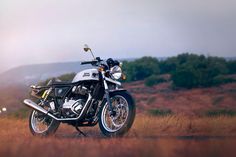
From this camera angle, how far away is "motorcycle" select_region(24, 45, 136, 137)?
694 centimetres

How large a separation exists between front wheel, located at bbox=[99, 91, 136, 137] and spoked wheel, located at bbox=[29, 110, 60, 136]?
45.5 inches

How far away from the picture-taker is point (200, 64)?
1072cm

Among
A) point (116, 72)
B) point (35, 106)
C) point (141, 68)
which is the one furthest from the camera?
point (141, 68)

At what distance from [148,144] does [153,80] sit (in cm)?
646

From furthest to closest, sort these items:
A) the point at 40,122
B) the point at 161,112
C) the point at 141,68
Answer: the point at 161,112, the point at 141,68, the point at 40,122

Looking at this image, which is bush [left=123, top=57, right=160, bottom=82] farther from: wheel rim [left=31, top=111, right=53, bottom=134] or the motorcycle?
wheel rim [left=31, top=111, right=53, bottom=134]

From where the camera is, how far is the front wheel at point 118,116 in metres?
6.76

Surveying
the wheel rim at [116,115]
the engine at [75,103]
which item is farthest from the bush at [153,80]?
the wheel rim at [116,115]

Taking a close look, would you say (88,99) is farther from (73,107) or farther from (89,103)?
(73,107)

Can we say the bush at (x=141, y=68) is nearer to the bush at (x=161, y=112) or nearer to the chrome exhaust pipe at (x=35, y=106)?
the bush at (x=161, y=112)

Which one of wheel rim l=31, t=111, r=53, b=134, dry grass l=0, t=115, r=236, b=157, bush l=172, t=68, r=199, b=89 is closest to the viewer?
dry grass l=0, t=115, r=236, b=157

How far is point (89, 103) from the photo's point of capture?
7285 mm

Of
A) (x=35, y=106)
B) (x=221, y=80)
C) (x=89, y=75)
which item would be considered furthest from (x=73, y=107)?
(x=221, y=80)

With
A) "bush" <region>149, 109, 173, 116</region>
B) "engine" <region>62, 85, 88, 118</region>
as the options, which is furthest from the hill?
"bush" <region>149, 109, 173, 116</region>
